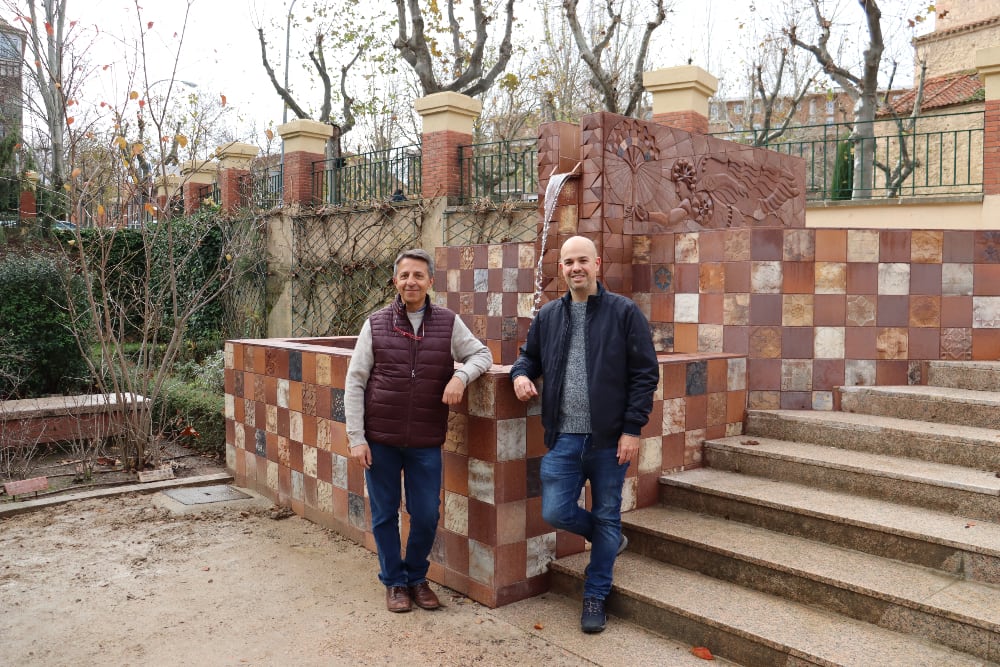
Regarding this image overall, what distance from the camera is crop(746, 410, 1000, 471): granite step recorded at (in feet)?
12.2

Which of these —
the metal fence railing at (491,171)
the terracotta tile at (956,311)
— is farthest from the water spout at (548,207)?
the metal fence railing at (491,171)

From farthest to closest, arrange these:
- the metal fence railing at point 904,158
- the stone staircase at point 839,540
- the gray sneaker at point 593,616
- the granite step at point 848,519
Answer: the metal fence railing at point 904,158 → the gray sneaker at point 593,616 → the granite step at point 848,519 → the stone staircase at point 839,540

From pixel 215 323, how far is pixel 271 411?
1019 centimetres

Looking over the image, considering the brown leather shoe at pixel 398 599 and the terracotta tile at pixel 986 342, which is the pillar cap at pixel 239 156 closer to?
the brown leather shoe at pixel 398 599

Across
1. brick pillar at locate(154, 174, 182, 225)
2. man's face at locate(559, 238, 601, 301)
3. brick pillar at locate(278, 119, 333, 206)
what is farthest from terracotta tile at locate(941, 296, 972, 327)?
brick pillar at locate(278, 119, 333, 206)

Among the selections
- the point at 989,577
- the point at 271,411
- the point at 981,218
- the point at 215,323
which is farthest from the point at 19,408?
the point at 981,218

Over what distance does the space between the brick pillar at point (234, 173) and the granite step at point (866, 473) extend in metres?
13.0

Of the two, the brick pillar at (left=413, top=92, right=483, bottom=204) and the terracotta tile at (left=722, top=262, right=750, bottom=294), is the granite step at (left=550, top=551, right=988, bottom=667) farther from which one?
the brick pillar at (left=413, top=92, right=483, bottom=204)

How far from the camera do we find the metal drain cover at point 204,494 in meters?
5.26

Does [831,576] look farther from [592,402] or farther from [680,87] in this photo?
[680,87]

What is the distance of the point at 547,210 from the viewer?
534 centimetres

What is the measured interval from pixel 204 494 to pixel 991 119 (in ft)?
33.2

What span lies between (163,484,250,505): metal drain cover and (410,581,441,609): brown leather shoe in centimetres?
224

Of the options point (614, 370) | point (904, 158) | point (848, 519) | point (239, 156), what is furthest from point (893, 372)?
point (239, 156)
